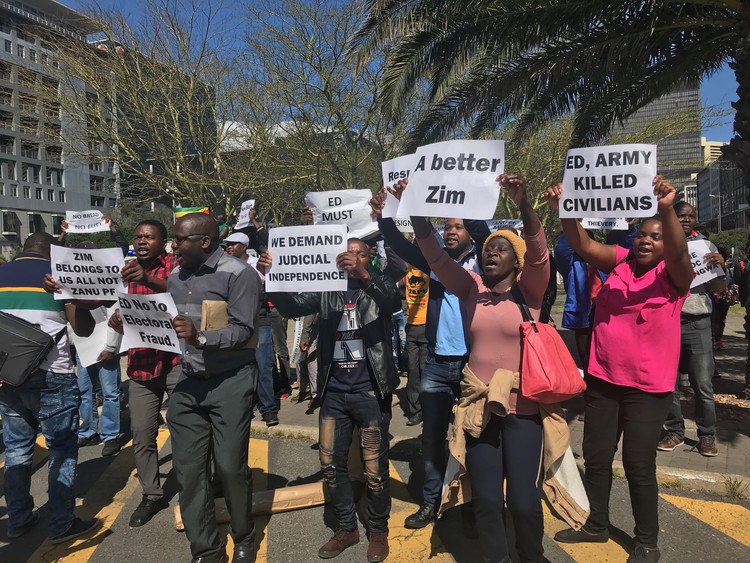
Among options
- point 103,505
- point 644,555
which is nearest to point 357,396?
point 644,555

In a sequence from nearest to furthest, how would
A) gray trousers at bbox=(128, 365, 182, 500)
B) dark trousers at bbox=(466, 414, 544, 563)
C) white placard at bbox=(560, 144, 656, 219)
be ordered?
1. dark trousers at bbox=(466, 414, 544, 563)
2. white placard at bbox=(560, 144, 656, 219)
3. gray trousers at bbox=(128, 365, 182, 500)

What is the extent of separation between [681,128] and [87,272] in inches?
776

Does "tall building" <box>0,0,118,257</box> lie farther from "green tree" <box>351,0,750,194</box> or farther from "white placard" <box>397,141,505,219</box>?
"white placard" <box>397,141,505,219</box>

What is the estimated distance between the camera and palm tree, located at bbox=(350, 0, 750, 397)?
21.6ft

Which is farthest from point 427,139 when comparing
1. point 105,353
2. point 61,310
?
point 61,310

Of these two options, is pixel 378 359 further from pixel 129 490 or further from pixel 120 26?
pixel 120 26

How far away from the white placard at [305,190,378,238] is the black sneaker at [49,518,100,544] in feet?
8.98

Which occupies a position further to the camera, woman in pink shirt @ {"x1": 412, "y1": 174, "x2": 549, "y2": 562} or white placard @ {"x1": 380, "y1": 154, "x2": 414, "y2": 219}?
white placard @ {"x1": 380, "y1": 154, "x2": 414, "y2": 219}

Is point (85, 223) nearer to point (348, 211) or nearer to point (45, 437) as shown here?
point (45, 437)

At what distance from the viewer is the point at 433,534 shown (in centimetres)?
376

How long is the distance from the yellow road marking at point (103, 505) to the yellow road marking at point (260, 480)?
915 millimetres

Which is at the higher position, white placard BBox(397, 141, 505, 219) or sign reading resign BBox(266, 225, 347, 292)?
white placard BBox(397, 141, 505, 219)

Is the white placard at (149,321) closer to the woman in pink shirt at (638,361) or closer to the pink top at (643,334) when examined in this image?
the woman in pink shirt at (638,361)

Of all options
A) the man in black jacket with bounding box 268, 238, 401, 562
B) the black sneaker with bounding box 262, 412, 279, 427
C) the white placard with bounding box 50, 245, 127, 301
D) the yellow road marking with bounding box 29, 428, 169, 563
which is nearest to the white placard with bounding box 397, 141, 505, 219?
the man in black jacket with bounding box 268, 238, 401, 562
